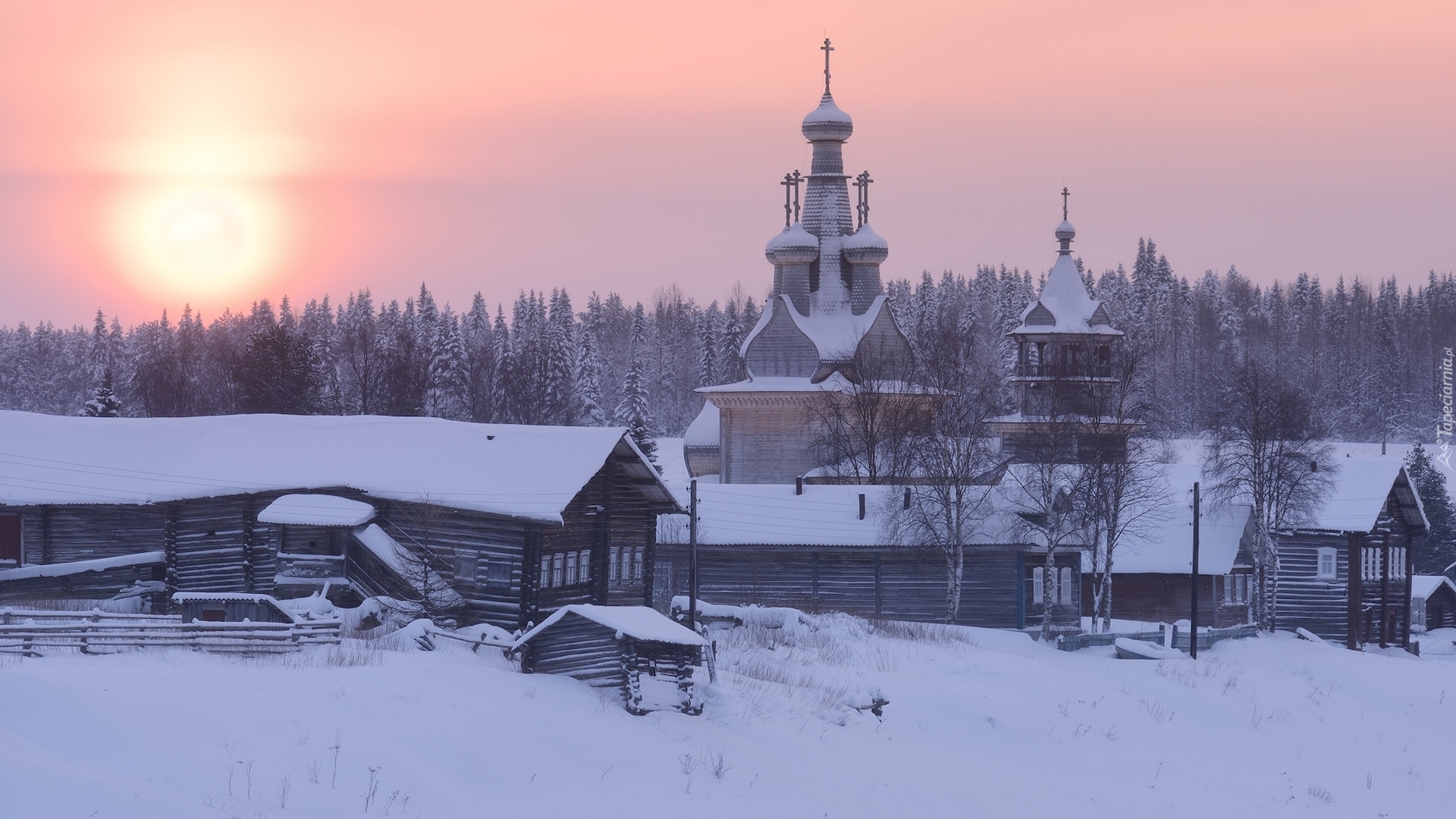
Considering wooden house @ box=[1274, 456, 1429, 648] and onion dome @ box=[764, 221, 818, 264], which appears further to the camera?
onion dome @ box=[764, 221, 818, 264]

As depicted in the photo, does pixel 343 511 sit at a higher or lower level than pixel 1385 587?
higher

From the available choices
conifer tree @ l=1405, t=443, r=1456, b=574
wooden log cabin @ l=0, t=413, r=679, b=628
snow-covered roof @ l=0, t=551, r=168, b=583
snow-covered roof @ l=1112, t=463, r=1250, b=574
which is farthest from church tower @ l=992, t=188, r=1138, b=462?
snow-covered roof @ l=0, t=551, r=168, b=583

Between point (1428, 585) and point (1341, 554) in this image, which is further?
point (1428, 585)

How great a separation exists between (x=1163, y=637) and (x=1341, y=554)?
11.7 meters

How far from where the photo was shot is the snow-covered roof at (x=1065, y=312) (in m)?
62.0

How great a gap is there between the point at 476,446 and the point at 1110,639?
17485 mm

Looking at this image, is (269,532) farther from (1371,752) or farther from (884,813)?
(1371,752)

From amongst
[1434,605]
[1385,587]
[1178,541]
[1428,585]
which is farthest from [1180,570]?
[1434,605]

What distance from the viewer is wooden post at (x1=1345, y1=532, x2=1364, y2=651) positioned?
51906 millimetres

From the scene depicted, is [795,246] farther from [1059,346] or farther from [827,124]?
[1059,346]

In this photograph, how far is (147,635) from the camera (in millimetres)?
24828

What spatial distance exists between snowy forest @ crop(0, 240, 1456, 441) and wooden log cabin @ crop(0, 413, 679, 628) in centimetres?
3778

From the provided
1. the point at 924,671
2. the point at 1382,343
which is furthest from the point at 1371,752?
the point at 1382,343

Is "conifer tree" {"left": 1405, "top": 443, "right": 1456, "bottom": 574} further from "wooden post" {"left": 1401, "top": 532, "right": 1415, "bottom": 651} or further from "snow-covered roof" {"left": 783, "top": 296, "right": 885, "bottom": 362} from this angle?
"snow-covered roof" {"left": 783, "top": 296, "right": 885, "bottom": 362}
